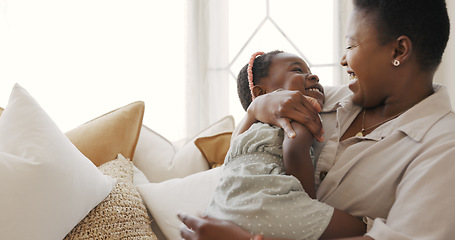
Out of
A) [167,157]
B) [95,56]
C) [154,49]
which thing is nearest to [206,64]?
[154,49]

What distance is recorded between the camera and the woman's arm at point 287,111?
1213 mm

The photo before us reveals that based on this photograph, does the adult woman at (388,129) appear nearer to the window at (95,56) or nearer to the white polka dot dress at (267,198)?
the white polka dot dress at (267,198)

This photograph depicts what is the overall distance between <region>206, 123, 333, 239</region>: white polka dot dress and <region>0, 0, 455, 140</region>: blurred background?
1769 millimetres

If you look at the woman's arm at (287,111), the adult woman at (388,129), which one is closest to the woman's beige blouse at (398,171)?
the adult woman at (388,129)

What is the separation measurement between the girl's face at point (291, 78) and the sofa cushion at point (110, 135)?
72 cm

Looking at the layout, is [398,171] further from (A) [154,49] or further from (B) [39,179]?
(A) [154,49]

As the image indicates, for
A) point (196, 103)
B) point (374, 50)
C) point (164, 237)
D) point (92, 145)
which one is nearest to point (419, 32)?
point (374, 50)

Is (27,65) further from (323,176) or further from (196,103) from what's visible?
(323,176)

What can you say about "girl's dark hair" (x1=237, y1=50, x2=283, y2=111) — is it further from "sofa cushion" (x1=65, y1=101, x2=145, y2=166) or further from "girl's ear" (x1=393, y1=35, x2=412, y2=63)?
"sofa cushion" (x1=65, y1=101, x2=145, y2=166)

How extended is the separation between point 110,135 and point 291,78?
0.87m

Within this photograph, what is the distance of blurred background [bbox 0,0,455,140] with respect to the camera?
2.84 metres

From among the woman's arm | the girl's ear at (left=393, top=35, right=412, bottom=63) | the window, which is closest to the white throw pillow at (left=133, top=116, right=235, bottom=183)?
the woman's arm

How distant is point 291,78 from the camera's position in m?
1.45

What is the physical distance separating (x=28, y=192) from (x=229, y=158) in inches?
25.3
